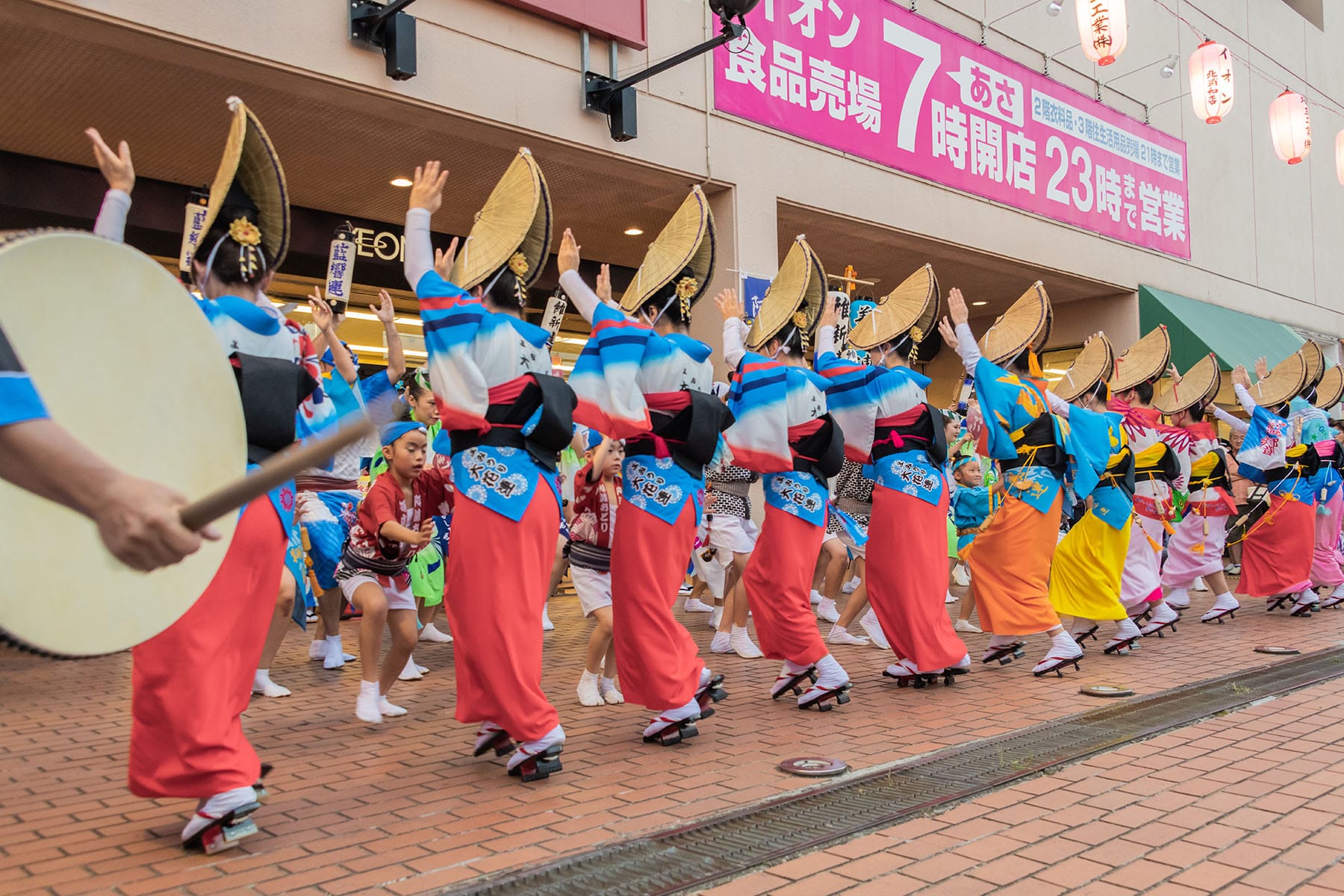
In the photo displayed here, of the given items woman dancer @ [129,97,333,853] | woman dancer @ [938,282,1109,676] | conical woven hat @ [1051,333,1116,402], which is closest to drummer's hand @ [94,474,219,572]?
woman dancer @ [129,97,333,853]

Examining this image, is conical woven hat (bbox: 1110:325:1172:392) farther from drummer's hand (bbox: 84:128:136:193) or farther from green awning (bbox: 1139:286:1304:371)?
drummer's hand (bbox: 84:128:136:193)

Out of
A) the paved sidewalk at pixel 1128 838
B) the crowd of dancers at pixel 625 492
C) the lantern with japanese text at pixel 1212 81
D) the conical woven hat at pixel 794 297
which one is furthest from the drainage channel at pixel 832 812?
the lantern with japanese text at pixel 1212 81

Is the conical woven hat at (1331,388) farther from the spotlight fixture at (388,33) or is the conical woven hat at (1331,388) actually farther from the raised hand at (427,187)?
the raised hand at (427,187)

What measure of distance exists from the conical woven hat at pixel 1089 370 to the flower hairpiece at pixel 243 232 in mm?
5423

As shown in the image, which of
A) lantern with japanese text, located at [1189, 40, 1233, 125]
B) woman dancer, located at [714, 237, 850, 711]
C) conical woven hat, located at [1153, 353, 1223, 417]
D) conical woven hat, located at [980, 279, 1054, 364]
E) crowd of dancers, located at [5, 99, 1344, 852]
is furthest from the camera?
lantern with japanese text, located at [1189, 40, 1233, 125]

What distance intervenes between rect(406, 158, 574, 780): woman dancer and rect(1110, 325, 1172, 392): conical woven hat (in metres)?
5.27

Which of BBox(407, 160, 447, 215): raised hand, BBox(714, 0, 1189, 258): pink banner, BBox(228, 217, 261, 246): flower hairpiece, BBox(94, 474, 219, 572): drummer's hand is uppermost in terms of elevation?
BBox(714, 0, 1189, 258): pink banner

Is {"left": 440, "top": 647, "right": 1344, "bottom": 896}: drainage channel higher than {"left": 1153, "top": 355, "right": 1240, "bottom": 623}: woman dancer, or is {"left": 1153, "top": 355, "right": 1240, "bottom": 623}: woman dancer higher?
{"left": 1153, "top": 355, "right": 1240, "bottom": 623}: woman dancer

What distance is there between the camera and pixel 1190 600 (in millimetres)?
10055

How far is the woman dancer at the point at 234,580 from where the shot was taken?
291 cm

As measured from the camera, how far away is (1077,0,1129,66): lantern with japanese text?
410 inches

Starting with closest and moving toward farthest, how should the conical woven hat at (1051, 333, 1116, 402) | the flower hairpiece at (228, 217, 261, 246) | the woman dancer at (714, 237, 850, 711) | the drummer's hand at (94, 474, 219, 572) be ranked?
the drummer's hand at (94, 474, 219, 572)
the flower hairpiece at (228, 217, 261, 246)
the woman dancer at (714, 237, 850, 711)
the conical woven hat at (1051, 333, 1116, 402)

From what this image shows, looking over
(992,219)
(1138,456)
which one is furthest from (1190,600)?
(992,219)

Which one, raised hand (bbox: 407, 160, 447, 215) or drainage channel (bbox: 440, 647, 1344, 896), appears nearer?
drainage channel (bbox: 440, 647, 1344, 896)
